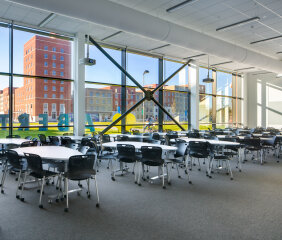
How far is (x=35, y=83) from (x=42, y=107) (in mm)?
950

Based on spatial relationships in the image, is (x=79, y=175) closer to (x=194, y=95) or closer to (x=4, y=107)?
(x=4, y=107)

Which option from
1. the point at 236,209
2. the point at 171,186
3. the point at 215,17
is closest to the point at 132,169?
the point at 171,186

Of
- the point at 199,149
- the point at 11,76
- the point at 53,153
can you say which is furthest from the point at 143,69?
the point at 53,153

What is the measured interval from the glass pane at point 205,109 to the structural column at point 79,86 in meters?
7.69

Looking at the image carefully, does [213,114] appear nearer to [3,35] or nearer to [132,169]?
[132,169]

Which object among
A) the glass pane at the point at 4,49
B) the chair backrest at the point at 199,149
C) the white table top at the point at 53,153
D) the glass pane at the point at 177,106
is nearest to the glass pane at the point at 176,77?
the glass pane at the point at 177,106

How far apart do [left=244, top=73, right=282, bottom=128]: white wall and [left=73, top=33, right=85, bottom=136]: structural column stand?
488 inches

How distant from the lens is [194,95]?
1399 centimetres

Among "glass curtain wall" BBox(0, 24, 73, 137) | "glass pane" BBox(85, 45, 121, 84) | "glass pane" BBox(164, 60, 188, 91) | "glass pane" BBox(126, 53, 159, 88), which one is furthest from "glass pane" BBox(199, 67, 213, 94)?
"glass curtain wall" BBox(0, 24, 73, 137)

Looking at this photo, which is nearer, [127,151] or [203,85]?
[127,151]

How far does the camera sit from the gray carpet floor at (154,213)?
307 centimetres

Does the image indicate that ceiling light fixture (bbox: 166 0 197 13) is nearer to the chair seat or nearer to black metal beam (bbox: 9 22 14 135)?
black metal beam (bbox: 9 22 14 135)

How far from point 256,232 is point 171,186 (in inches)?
89.1

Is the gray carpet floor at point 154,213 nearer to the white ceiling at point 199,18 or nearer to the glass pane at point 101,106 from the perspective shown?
the glass pane at point 101,106
